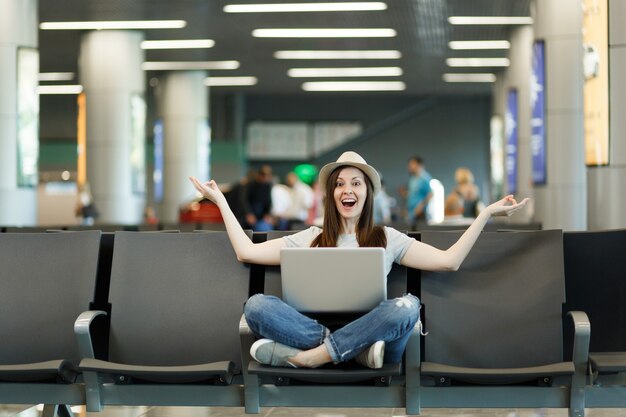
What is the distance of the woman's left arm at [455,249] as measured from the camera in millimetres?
4418

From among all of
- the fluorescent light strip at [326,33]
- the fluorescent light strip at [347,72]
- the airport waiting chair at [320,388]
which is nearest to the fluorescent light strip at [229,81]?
the fluorescent light strip at [347,72]


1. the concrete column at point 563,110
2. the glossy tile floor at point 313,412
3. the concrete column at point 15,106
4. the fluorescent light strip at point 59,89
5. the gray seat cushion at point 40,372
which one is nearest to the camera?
the gray seat cushion at point 40,372

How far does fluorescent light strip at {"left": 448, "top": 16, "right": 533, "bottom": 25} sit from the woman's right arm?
16.5m

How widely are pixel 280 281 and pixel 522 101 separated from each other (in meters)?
17.0

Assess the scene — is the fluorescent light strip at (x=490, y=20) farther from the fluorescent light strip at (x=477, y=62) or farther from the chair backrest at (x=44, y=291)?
the chair backrest at (x=44, y=291)

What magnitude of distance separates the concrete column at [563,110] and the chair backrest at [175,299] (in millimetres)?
10913

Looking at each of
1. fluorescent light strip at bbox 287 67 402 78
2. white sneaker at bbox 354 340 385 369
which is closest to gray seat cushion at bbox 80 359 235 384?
white sneaker at bbox 354 340 385 369

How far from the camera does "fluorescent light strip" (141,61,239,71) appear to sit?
27.5 m

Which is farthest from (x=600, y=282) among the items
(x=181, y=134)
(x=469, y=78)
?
(x=469, y=78)

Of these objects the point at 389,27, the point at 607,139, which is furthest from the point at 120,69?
the point at 607,139

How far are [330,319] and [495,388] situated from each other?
30.6 inches

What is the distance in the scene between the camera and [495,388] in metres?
4.38

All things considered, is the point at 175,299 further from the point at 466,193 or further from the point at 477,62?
the point at 477,62

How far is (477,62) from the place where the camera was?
2725 cm
